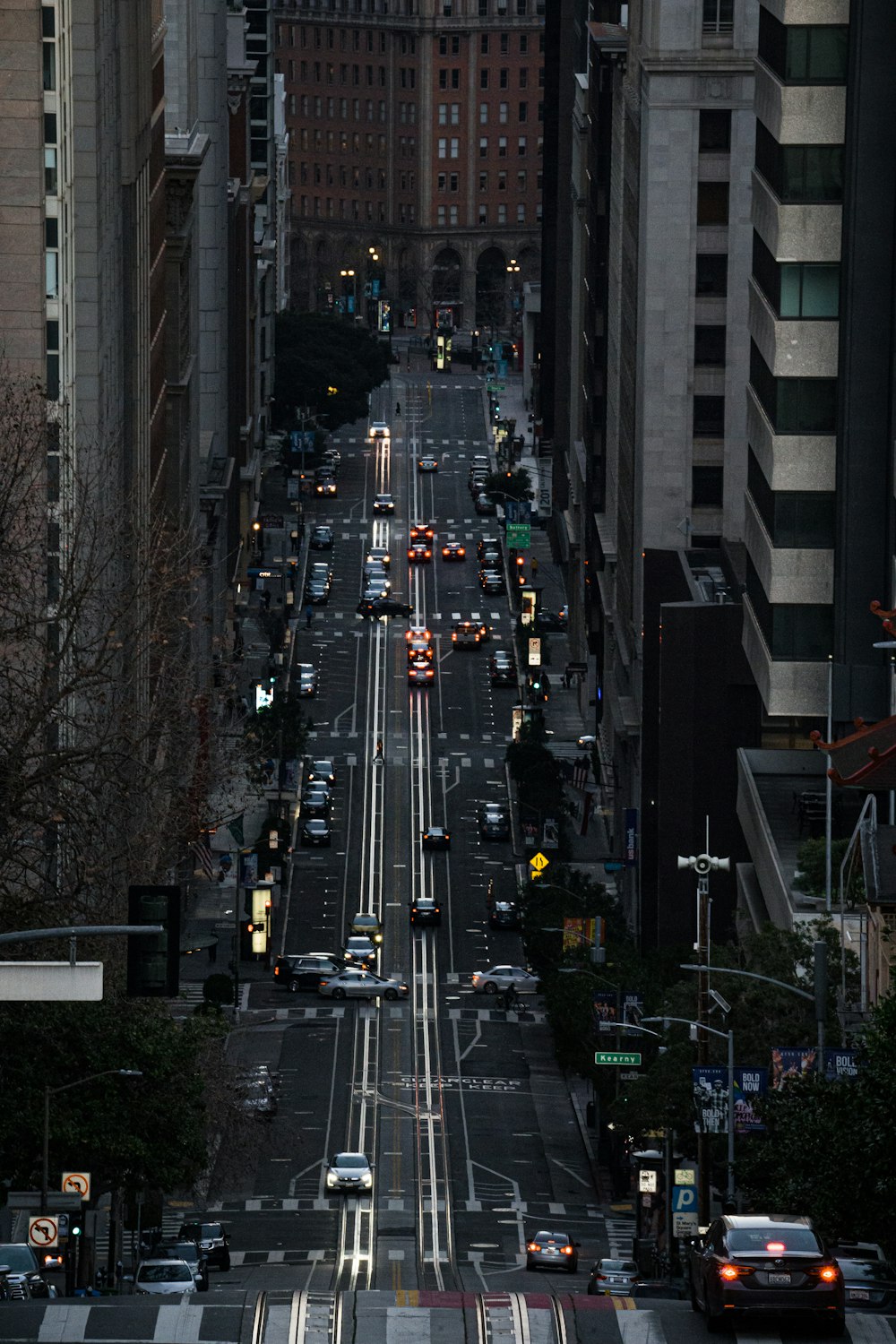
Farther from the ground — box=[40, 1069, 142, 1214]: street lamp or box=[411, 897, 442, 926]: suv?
box=[40, 1069, 142, 1214]: street lamp

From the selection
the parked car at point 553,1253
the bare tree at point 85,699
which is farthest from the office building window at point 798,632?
the parked car at point 553,1253

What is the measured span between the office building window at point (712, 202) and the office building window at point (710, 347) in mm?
4904

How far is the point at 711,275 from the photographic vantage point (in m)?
145

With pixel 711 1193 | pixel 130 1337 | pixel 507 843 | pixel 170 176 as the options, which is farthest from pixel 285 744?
pixel 130 1337

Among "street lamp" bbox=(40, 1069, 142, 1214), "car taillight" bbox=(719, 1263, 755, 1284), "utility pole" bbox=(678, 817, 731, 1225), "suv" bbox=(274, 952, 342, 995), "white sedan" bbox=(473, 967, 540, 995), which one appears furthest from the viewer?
"suv" bbox=(274, 952, 342, 995)

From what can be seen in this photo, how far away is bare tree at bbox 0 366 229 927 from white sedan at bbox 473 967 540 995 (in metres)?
51.6

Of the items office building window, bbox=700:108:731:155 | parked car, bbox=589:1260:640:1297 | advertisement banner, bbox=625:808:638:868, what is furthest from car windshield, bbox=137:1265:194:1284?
office building window, bbox=700:108:731:155

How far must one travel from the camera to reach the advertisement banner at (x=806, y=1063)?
68.3 metres

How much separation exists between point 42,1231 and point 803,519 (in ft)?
140

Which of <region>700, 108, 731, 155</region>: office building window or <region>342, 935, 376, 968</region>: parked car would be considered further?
<region>342, 935, 376, 968</region>: parked car

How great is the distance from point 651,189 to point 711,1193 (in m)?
62.9

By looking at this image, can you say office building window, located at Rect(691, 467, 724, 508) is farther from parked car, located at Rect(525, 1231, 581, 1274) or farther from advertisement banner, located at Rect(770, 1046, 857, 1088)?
advertisement banner, located at Rect(770, 1046, 857, 1088)

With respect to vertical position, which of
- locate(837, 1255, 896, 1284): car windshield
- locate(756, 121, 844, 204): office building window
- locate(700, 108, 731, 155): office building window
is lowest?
locate(837, 1255, 896, 1284): car windshield

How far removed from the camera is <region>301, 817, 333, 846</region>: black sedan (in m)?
165
